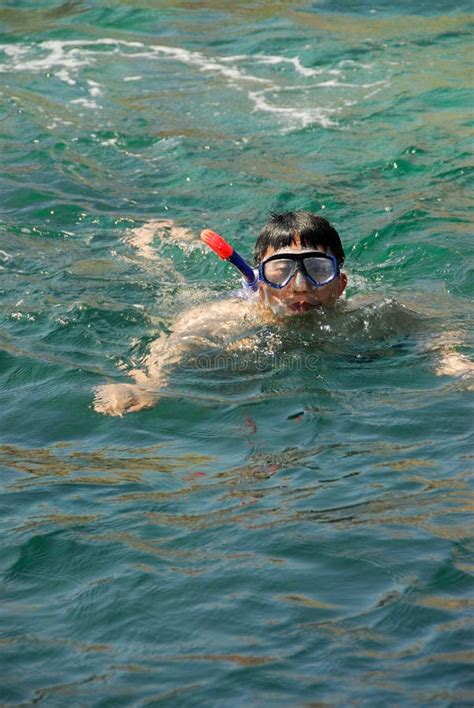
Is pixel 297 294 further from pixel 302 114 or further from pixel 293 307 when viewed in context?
pixel 302 114

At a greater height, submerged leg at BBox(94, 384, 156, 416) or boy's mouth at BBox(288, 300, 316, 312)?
submerged leg at BBox(94, 384, 156, 416)

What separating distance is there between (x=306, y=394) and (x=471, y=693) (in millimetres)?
2441

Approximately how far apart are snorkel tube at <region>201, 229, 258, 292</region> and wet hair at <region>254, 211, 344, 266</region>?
0.21m

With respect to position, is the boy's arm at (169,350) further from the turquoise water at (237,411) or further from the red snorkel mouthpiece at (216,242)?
the red snorkel mouthpiece at (216,242)

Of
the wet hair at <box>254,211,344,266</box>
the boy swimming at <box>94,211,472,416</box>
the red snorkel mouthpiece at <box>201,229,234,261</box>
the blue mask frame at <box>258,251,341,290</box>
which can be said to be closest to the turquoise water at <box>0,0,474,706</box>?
the boy swimming at <box>94,211,472,416</box>

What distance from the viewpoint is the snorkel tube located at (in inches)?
216

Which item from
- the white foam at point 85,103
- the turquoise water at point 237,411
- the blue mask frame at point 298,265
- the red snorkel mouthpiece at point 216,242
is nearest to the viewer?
the turquoise water at point 237,411

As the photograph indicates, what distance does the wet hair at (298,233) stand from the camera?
5.79 metres

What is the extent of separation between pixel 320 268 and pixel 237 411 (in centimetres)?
122

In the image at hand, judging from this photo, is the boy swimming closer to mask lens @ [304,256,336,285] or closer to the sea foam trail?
mask lens @ [304,256,336,285]

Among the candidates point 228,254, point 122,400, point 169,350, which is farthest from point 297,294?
point 122,400

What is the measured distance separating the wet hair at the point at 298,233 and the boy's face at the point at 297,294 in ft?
0.10

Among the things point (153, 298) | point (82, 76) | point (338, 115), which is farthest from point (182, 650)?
point (82, 76)

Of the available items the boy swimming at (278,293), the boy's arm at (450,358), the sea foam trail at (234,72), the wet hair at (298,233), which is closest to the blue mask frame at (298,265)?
the boy swimming at (278,293)
